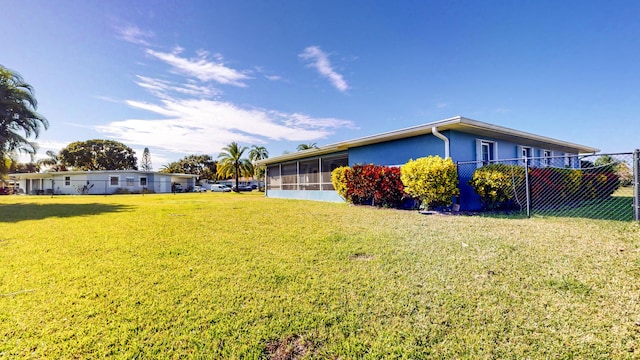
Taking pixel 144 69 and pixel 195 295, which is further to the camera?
pixel 144 69

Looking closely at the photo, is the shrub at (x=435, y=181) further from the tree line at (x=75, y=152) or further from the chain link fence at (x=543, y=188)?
the tree line at (x=75, y=152)

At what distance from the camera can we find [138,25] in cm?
948

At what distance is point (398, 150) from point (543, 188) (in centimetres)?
492

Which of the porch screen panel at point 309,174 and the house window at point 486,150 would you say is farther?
the porch screen panel at point 309,174

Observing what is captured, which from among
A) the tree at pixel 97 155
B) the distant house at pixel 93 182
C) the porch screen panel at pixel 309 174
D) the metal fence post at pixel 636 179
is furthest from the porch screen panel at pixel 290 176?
the tree at pixel 97 155

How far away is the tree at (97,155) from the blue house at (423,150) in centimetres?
4713

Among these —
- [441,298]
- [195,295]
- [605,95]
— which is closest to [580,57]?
[605,95]

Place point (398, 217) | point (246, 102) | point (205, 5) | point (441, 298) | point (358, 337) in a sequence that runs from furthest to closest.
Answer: point (246, 102) → point (205, 5) → point (398, 217) → point (441, 298) → point (358, 337)

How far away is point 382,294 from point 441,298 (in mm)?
602

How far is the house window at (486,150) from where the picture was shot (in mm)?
10211

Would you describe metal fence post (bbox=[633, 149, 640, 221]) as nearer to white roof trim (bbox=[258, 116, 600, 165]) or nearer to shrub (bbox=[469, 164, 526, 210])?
shrub (bbox=[469, 164, 526, 210])

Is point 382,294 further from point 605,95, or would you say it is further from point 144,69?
point 605,95

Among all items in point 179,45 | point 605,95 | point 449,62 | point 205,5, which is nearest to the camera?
point 205,5

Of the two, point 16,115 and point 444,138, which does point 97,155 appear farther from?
point 444,138
